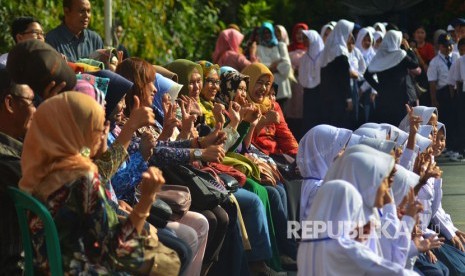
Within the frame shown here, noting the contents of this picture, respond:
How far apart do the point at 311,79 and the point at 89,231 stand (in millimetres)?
13098

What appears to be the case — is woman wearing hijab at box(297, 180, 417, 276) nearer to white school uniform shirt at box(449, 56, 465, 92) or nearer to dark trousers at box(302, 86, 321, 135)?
dark trousers at box(302, 86, 321, 135)

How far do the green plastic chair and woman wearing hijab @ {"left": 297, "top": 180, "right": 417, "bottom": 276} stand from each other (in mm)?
1222

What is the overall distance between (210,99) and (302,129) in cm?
857

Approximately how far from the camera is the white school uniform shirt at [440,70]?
736 inches

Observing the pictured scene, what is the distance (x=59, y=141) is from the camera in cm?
487

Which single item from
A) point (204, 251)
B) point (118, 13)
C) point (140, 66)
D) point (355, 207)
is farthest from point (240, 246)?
point (118, 13)

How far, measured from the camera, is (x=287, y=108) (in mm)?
18375

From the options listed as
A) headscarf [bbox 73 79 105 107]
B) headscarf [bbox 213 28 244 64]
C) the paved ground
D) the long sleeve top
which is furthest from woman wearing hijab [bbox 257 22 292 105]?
headscarf [bbox 73 79 105 107]

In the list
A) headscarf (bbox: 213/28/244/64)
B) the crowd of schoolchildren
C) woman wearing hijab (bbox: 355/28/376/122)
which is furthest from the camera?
woman wearing hijab (bbox: 355/28/376/122)

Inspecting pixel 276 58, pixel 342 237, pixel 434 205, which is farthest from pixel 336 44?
pixel 342 237

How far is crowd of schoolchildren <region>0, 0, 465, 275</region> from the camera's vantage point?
492 centimetres

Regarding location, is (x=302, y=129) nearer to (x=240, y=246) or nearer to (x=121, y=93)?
(x=240, y=246)

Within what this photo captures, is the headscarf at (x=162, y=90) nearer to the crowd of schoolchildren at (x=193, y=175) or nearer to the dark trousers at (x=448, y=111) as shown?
the crowd of schoolchildren at (x=193, y=175)

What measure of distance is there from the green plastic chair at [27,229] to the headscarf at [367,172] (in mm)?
1531
